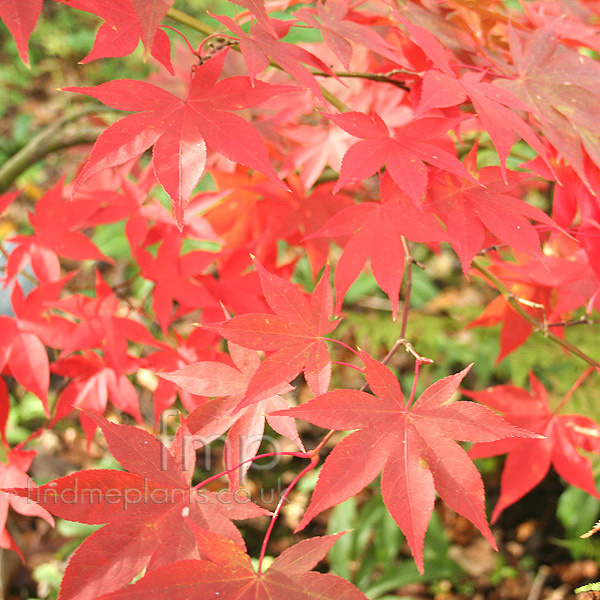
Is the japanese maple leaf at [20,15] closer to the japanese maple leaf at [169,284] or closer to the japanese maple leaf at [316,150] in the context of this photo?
the japanese maple leaf at [169,284]

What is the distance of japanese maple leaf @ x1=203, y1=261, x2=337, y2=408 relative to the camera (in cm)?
47

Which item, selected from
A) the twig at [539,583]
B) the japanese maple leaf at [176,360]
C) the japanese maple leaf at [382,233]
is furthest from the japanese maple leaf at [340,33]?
the twig at [539,583]

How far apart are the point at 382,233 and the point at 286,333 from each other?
136mm

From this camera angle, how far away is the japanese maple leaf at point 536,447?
71cm

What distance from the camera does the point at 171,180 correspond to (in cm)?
48

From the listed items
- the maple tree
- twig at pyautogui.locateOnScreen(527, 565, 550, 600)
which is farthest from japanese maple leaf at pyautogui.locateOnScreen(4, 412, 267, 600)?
twig at pyautogui.locateOnScreen(527, 565, 550, 600)

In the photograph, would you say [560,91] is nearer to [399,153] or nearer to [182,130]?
[399,153]

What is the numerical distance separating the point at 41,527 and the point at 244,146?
1.50 metres

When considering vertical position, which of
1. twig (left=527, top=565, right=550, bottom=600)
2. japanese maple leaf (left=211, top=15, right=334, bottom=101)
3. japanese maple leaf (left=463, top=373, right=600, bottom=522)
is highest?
japanese maple leaf (left=211, top=15, right=334, bottom=101)

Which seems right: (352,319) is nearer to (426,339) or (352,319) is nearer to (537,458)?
(426,339)

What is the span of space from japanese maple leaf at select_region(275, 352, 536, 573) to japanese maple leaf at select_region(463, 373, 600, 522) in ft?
0.85

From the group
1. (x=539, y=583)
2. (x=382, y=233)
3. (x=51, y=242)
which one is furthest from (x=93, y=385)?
(x=539, y=583)

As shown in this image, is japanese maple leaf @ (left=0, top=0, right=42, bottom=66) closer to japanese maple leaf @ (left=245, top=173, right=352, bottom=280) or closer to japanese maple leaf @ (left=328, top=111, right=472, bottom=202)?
japanese maple leaf @ (left=328, top=111, right=472, bottom=202)

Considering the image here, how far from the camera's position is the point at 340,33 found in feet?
1.95
